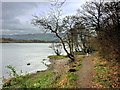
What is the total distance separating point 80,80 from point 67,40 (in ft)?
118

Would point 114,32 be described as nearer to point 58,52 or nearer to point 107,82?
point 107,82

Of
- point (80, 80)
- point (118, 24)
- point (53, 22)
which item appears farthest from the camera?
point (53, 22)

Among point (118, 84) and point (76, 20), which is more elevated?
point (76, 20)

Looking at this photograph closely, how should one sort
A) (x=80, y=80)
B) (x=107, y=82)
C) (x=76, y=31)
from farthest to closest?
(x=76, y=31), (x=80, y=80), (x=107, y=82)

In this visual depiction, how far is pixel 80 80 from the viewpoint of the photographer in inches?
739

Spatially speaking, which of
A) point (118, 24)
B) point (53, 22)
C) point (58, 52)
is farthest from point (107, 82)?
point (58, 52)

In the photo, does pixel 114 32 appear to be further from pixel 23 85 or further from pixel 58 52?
pixel 58 52

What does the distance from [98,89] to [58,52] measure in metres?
59.4

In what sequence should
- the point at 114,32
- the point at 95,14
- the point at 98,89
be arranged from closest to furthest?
1. the point at 98,89
2. the point at 114,32
3. the point at 95,14

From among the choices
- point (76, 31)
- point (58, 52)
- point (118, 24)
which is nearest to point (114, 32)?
point (118, 24)

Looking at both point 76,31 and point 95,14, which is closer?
point 95,14

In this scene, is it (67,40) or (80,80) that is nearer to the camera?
(80,80)

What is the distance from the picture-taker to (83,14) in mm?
54438

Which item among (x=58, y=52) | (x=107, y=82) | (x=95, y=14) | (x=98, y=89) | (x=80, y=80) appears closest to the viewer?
(x=98, y=89)
